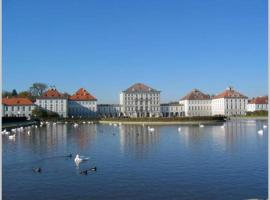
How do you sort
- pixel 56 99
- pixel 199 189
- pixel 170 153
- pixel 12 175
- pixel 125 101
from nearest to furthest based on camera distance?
pixel 199 189, pixel 12 175, pixel 170 153, pixel 56 99, pixel 125 101

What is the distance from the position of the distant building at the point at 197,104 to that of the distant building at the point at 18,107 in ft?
116

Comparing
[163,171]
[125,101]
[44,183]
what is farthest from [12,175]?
[125,101]

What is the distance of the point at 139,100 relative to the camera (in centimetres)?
9506

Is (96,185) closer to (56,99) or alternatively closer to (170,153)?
(170,153)

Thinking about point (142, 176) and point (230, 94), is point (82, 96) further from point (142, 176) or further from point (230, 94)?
point (142, 176)

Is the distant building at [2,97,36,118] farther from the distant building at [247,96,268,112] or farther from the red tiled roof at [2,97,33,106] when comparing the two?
the distant building at [247,96,268,112]

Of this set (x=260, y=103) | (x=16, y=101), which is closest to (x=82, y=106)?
(x=16, y=101)

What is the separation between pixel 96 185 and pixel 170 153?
6.97 meters

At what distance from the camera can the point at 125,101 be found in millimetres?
95062

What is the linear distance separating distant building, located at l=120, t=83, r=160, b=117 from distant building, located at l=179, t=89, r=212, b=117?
687 centimetres

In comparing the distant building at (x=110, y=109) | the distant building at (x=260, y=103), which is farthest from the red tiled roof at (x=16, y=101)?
the distant building at (x=260, y=103)

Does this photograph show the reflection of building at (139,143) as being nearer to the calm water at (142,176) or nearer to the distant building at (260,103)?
the calm water at (142,176)

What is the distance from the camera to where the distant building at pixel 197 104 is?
96500 millimetres

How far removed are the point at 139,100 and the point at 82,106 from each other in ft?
42.9
